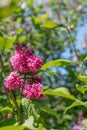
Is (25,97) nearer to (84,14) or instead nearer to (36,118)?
(36,118)

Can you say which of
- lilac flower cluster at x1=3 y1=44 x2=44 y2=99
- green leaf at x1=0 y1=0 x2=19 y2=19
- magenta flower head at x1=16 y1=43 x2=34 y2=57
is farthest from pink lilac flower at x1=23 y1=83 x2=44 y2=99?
green leaf at x1=0 y1=0 x2=19 y2=19

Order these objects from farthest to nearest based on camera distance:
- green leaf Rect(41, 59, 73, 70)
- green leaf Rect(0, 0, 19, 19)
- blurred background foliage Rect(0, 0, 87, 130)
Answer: blurred background foliage Rect(0, 0, 87, 130), green leaf Rect(41, 59, 73, 70), green leaf Rect(0, 0, 19, 19)

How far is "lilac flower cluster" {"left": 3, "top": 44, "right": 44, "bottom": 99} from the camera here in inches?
68.2

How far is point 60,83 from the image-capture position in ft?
19.5

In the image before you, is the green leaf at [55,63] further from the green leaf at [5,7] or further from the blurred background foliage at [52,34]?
the blurred background foliage at [52,34]

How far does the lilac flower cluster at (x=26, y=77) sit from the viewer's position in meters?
1.73

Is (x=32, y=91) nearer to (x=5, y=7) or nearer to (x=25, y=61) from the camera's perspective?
(x=25, y=61)

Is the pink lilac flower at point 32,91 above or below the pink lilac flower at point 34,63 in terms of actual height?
below

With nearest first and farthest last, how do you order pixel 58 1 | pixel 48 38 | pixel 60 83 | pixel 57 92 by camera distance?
pixel 57 92
pixel 60 83
pixel 48 38
pixel 58 1

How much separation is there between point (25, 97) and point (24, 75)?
11 cm

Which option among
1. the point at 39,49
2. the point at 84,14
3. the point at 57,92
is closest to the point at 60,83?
the point at 39,49

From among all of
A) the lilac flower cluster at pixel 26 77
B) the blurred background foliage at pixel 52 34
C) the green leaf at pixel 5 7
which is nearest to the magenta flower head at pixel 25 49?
the lilac flower cluster at pixel 26 77

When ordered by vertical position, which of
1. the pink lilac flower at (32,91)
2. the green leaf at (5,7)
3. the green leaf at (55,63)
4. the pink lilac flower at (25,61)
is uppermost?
the green leaf at (5,7)

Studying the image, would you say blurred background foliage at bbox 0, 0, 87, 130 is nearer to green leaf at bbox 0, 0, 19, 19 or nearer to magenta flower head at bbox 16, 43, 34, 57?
magenta flower head at bbox 16, 43, 34, 57
